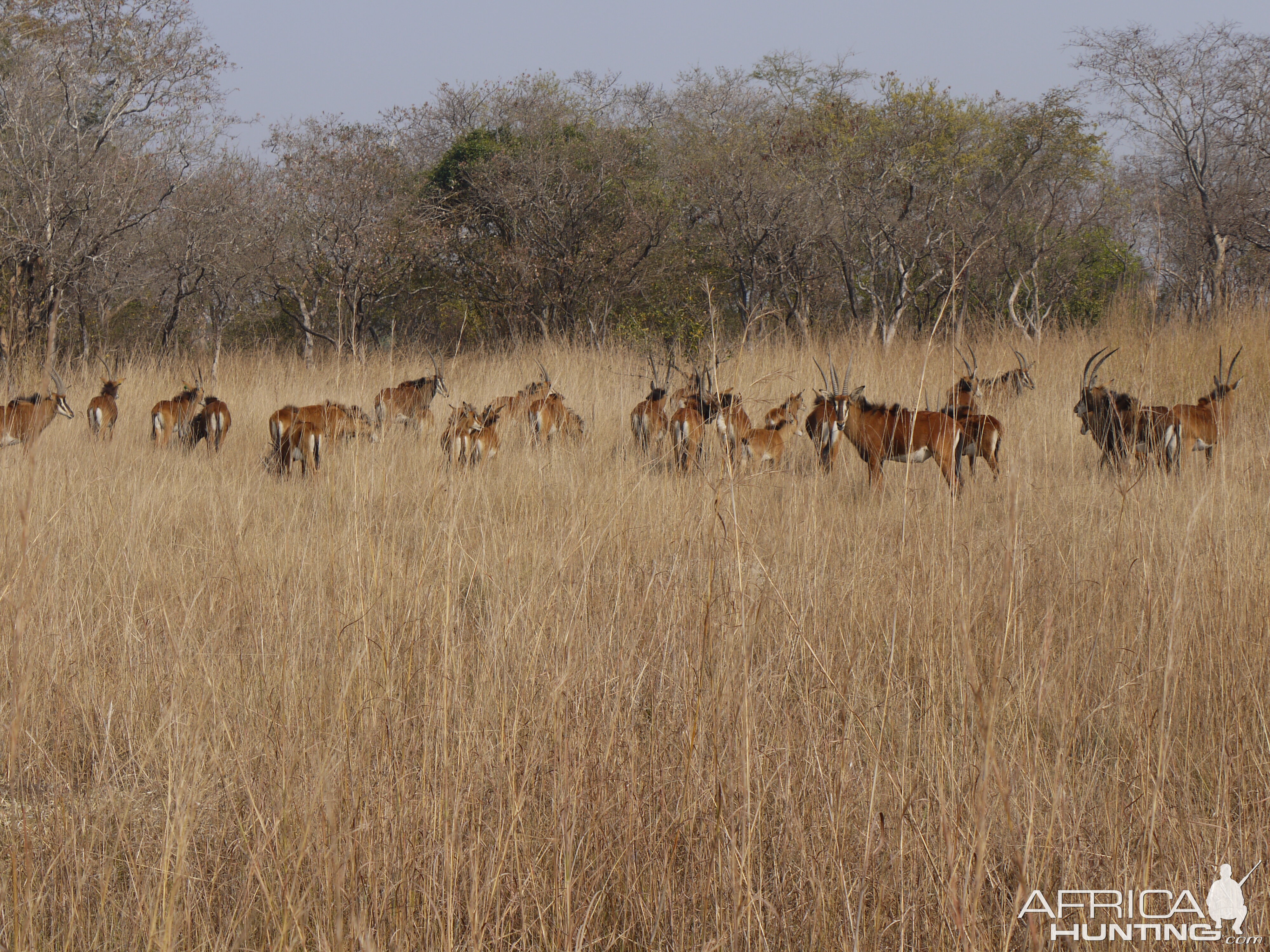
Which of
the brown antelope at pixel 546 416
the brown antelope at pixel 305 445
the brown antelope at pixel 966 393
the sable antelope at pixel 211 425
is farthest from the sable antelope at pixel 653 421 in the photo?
the sable antelope at pixel 211 425

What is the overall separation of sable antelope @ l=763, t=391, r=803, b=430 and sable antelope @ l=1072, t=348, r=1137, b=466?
6.23ft

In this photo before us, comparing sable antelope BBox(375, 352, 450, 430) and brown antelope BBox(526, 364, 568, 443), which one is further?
sable antelope BBox(375, 352, 450, 430)

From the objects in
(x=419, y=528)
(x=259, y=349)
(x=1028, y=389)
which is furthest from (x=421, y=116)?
(x=419, y=528)


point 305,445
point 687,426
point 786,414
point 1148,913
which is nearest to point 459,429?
point 305,445

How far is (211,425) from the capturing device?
7.49 meters

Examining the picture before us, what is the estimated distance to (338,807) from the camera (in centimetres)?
173

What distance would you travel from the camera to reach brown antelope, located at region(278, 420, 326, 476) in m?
6.12

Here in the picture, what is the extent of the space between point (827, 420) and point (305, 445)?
3579 mm

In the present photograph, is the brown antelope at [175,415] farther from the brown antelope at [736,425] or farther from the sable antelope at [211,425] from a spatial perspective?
the brown antelope at [736,425]

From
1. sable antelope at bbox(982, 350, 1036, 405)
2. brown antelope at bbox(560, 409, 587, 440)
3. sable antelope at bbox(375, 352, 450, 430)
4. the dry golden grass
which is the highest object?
sable antelope at bbox(982, 350, 1036, 405)

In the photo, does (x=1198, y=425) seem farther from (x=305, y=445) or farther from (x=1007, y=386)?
(x=305, y=445)

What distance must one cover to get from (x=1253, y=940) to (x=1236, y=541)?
2.49m

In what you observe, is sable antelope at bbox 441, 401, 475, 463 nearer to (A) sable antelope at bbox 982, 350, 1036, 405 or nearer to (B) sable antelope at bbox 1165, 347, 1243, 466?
(B) sable antelope at bbox 1165, 347, 1243, 466

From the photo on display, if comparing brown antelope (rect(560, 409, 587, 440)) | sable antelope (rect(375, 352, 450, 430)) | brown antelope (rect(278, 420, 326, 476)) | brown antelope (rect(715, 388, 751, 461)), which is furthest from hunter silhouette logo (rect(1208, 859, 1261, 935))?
sable antelope (rect(375, 352, 450, 430))
